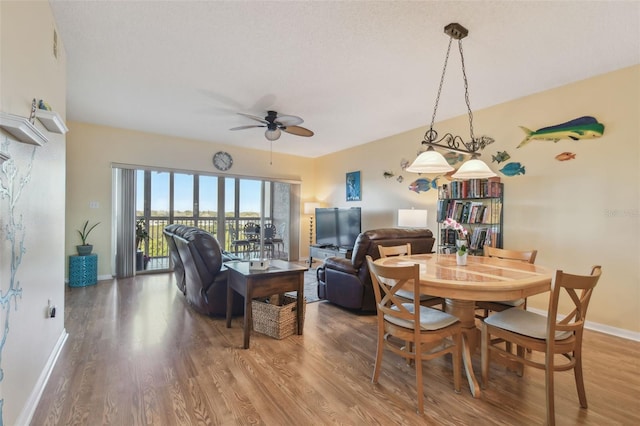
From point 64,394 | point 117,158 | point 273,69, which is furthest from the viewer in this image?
point 117,158

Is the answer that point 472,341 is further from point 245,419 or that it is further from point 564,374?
point 245,419

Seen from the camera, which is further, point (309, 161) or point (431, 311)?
point (309, 161)

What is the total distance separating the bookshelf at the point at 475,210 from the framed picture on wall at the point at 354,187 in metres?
2.14

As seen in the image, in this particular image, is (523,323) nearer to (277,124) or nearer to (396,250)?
(396,250)

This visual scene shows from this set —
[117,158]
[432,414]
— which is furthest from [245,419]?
[117,158]

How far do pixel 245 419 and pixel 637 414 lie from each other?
2319mm

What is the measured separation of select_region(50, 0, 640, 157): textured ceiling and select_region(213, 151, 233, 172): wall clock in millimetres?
1838

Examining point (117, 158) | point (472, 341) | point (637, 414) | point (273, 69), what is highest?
point (273, 69)

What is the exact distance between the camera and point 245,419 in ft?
5.63

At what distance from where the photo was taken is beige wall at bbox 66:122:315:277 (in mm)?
4906

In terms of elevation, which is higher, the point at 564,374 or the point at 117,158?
the point at 117,158

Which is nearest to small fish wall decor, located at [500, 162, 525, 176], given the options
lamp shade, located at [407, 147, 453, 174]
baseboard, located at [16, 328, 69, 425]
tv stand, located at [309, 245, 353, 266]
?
lamp shade, located at [407, 147, 453, 174]

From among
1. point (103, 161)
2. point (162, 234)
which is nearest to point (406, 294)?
point (162, 234)

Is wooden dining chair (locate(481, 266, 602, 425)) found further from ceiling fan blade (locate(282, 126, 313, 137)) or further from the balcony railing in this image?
the balcony railing
